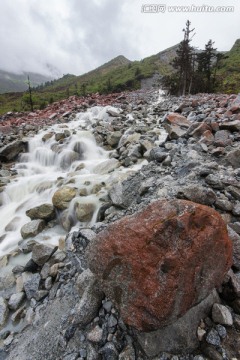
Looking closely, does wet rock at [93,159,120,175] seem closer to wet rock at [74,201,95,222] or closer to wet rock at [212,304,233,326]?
wet rock at [74,201,95,222]

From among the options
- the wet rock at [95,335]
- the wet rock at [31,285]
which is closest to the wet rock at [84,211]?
the wet rock at [31,285]

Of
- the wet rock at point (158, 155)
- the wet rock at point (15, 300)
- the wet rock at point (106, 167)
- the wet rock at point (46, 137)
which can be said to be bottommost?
the wet rock at point (15, 300)

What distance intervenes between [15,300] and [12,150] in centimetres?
1137

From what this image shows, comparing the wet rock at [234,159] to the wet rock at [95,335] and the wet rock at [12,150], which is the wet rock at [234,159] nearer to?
the wet rock at [95,335]

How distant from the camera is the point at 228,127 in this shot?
361 inches

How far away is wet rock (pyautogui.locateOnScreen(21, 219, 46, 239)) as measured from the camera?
7.00 metres

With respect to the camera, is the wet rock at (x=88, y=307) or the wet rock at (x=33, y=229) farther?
the wet rock at (x=33, y=229)

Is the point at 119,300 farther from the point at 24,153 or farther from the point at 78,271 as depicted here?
the point at 24,153

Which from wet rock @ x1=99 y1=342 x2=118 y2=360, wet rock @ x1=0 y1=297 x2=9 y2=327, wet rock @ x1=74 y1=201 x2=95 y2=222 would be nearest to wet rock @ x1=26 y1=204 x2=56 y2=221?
wet rock @ x1=74 y1=201 x2=95 y2=222

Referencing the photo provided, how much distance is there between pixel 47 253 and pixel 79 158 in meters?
8.23

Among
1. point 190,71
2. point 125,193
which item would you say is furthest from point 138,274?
point 190,71

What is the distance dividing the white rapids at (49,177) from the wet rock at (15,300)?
6.17 ft

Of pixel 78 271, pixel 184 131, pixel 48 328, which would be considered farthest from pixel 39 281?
pixel 184 131

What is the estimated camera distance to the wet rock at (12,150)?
44.7 feet
